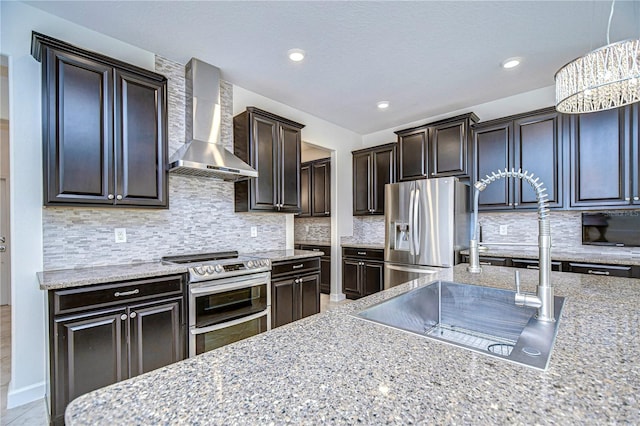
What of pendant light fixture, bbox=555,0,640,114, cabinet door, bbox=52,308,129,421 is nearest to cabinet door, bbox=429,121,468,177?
pendant light fixture, bbox=555,0,640,114

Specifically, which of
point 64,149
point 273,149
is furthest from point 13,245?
point 273,149

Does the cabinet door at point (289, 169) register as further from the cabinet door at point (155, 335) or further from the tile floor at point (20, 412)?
the tile floor at point (20, 412)

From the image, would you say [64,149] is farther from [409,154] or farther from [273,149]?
[409,154]

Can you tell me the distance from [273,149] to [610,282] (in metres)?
2.91

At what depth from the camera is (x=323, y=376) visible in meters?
0.65

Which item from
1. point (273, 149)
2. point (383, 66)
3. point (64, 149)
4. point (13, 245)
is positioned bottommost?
point (13, 245)

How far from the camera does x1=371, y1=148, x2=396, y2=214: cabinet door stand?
4.49 meters

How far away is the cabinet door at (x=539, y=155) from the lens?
3.10 m

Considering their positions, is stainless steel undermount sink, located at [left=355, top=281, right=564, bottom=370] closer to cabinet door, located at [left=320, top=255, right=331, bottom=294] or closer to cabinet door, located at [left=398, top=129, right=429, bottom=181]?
cabinet door, located at [left=398, top=129, right=429, bottom=181]

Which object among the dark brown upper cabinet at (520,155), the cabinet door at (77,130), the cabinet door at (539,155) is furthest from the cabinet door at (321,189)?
the cabinet door at (77,130)

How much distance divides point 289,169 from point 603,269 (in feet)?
10.6

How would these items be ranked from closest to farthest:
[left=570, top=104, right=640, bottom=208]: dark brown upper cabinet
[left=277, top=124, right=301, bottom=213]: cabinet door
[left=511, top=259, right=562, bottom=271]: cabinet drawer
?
[left=570, top=104, right=640, bottom=208]: dark brown upper cabinet < [left=511, top=259, right=562, bottom=271]: cabinet drawer < [left=277, top=124, right=301, bottom=213]: cabinet door

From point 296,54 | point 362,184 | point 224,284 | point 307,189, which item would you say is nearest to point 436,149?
point 362,184

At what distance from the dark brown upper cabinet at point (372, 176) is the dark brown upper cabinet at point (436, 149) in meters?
0.25
